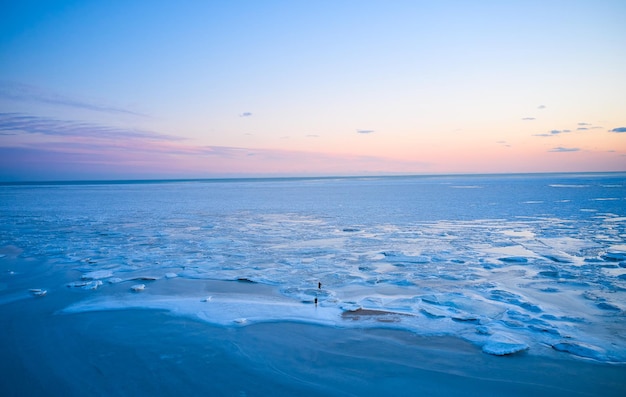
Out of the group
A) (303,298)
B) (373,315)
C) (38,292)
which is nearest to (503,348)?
(373,315)

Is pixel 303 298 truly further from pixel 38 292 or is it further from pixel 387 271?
pixel 38 292

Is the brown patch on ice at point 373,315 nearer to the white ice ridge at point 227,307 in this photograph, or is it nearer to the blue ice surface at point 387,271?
the blue ice surface at point 387,271

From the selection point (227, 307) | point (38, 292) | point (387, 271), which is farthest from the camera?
point (387, 271)

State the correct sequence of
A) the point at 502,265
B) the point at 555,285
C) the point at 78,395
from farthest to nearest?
the point at 502,265 → the point at 555,285 → the point at 78,395

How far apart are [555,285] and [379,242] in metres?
4.46

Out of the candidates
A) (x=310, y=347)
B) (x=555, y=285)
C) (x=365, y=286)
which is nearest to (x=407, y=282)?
(x=365, y=286)

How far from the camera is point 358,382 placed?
11.7ft

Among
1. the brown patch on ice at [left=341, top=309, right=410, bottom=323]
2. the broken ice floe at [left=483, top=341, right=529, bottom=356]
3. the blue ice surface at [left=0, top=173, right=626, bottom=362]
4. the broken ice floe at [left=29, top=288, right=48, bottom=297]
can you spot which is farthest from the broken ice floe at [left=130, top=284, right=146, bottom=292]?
the broken ice floe at [left=483, top=341, right=529, bottom=356]

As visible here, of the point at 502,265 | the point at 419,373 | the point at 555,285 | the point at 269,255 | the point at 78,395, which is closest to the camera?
the point at 78,395

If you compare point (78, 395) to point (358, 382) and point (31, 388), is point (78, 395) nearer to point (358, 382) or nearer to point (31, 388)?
point (31, 388)

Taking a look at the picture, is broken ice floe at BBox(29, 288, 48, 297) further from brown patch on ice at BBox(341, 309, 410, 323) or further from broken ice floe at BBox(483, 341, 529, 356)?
broken ice floe at BBox(483, 341, 529, 356)

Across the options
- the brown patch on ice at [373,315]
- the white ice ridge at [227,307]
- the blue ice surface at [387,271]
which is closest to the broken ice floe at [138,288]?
the blue ice surface at [387,271]

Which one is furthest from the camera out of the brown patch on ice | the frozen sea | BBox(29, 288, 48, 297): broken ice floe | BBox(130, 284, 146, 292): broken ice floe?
BBox(130, 284, 146, 292): broken ice floe

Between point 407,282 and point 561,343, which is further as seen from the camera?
point 407,282
